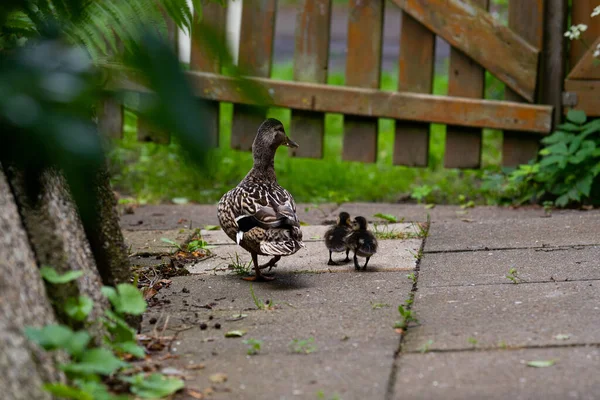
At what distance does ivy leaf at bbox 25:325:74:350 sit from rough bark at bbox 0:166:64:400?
0.02m

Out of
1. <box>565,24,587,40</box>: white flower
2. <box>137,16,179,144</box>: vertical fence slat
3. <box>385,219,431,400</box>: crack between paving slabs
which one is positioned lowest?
<box>385,219,431,400</box>: crack between paving slabs

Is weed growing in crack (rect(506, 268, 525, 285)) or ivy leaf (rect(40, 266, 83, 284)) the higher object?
ivy leaf (rect(40, 266, 83, 284))

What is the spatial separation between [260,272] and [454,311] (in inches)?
55.2

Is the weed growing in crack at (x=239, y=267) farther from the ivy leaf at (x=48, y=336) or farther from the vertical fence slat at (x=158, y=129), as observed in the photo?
the vertical fence slat at (x=158, y=129)

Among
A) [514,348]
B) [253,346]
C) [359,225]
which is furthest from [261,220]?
[514,348]

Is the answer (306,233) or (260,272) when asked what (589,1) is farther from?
(260,272)

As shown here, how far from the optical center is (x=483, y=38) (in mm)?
7008

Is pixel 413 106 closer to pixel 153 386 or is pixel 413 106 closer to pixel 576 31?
pixel 576 31

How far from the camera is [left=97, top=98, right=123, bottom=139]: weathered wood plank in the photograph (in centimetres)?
127

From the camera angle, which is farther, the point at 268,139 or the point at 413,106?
the point at 413,106

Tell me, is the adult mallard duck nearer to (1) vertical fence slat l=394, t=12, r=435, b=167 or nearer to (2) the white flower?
(1) vertical fence slat l=394, t=12, r=435, b=167

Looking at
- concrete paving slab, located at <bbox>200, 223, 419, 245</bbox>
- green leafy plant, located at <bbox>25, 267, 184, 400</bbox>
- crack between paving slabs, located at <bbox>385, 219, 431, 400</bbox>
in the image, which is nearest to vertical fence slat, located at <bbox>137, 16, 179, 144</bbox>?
green leafy plant, located at <bbox>25, 267, 184, 400</bbox>

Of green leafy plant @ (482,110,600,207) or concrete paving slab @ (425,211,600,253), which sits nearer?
concrete paving slab @ (425,211,600,253)

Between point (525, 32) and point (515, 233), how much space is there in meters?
2.29
